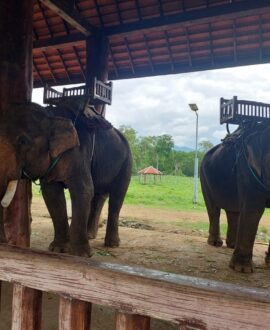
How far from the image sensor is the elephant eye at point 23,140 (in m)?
2.78

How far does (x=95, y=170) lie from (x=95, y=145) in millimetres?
301

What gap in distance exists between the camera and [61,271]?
1.35 meters

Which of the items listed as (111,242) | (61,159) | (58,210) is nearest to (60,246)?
(58,210)

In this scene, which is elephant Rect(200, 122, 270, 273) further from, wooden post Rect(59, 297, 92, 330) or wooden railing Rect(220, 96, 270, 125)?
wooden post Rect(59, 297, 92, 330)

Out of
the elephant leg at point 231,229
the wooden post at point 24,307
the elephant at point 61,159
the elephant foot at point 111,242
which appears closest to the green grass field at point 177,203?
the elephant leg at point 231,229

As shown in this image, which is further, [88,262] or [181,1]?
[181,1]

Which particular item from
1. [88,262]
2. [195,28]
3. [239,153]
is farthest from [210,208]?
[88,262]

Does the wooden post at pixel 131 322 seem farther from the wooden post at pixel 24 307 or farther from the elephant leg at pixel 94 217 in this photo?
the elephant leg at pixel 94 217

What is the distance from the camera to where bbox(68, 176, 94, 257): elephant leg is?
3.38 metres

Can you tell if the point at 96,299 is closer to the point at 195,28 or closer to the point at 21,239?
the point at 21,239

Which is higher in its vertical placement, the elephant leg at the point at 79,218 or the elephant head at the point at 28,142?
the elephant head at the point at 28,142

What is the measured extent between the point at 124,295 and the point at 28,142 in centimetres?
193

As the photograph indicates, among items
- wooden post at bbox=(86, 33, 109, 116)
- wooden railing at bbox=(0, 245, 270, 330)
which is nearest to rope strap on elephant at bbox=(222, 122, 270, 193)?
wooden railing at bbox=(0, 245, 270, 330)

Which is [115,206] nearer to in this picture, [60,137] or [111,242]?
[111,242]
